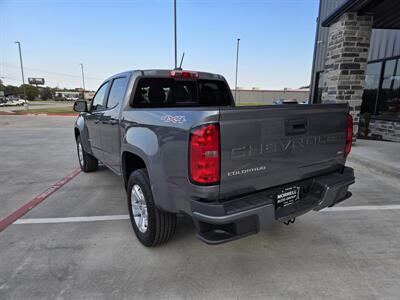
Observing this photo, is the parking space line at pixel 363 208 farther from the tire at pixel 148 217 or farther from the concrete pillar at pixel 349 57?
the concrete pillar at pixel 349 57

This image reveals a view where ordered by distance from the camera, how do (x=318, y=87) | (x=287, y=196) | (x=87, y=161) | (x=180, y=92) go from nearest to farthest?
(x=287, y=196)
(x=180, y=92)
(x=87, y=161)
(x=318, y=87)

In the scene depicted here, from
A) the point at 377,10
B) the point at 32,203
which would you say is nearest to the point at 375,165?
the point at 377,10

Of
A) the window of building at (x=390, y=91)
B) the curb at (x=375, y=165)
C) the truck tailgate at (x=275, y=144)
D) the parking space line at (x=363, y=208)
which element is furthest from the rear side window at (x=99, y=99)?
the window of building at (x=390, y=91)

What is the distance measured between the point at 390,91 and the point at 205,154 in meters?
10.3

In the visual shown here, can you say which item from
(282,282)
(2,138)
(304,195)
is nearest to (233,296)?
(282,282)

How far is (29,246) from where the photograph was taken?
3010 millimetres

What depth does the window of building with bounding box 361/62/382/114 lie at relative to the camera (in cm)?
1027

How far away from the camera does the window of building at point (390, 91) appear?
9.33 metres

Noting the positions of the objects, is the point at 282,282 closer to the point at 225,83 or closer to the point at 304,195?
the point at 304,195

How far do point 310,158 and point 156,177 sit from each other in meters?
1.45

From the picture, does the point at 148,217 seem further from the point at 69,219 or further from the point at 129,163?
the point at 69,219

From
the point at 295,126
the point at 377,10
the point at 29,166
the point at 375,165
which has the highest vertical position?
the point at 377,10

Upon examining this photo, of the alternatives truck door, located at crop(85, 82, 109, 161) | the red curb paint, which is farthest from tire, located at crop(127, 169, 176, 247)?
the red curb paint

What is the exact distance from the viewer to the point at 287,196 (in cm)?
253
